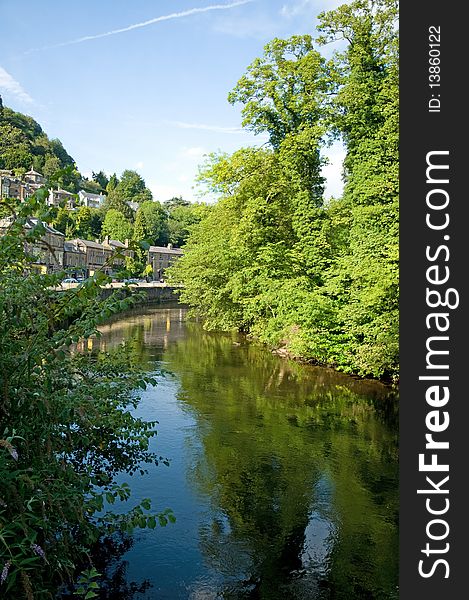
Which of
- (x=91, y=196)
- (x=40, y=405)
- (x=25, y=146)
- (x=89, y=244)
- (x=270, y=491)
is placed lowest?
(x=270, y=491)

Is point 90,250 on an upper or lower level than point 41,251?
upper

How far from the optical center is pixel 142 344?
2814 cm

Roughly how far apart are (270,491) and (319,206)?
58.6 ft

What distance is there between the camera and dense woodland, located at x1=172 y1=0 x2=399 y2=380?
21266 millimetres

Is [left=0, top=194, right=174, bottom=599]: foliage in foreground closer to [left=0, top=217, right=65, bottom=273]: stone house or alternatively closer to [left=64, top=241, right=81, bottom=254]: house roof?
[left=0, top=217, right=65, bottom=273]: stone house

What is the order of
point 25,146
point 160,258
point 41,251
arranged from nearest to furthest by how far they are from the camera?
1. point 41,251
2. point 160,258
3. point 25,146

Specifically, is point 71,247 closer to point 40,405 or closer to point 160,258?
point 160,258

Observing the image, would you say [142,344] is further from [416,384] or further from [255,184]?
[416,384]

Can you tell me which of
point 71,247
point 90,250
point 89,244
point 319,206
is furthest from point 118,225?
point 319,206

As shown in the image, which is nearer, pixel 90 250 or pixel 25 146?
pixel 90 250

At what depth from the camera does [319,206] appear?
1032 inches

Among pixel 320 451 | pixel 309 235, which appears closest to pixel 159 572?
pixel 320 451

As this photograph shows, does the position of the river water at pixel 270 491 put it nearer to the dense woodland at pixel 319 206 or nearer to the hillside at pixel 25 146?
the dense woodland at pixel 319 206

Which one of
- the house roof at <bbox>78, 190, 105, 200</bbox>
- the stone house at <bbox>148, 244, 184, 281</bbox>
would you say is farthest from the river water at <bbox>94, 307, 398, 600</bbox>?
the house roof at <bbox>78, 190, 105, 200</bbox>
